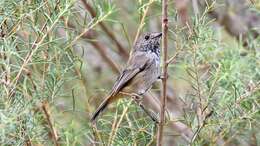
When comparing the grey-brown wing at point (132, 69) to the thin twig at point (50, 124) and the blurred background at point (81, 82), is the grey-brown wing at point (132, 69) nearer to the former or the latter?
the blurred background at point (81, 82)

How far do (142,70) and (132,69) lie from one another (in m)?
0.07

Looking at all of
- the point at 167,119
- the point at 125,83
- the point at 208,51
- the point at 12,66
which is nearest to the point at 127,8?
the point at 125,83

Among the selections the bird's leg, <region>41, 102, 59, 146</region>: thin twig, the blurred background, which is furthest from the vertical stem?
<region>41, 102, 59, 146</region>: thin twig

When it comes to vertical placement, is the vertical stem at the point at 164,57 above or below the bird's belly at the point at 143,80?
above

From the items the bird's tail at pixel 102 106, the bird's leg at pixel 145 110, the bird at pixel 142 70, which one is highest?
the bird at pixel 142 70

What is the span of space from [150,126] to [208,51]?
69cm

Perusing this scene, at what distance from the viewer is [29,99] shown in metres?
1.94

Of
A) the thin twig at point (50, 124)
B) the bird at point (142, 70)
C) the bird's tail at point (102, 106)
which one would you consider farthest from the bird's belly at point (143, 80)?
the thin twig at point (50, 124)

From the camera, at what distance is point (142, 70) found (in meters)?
3.32

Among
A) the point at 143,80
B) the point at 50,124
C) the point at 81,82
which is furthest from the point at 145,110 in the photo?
the point at 143,80

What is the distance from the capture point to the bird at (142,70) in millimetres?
3186

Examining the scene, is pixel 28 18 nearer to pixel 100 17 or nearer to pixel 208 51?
pixel 100 17

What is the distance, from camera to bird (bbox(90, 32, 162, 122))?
10.5ft

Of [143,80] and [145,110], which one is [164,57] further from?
[143,80]
